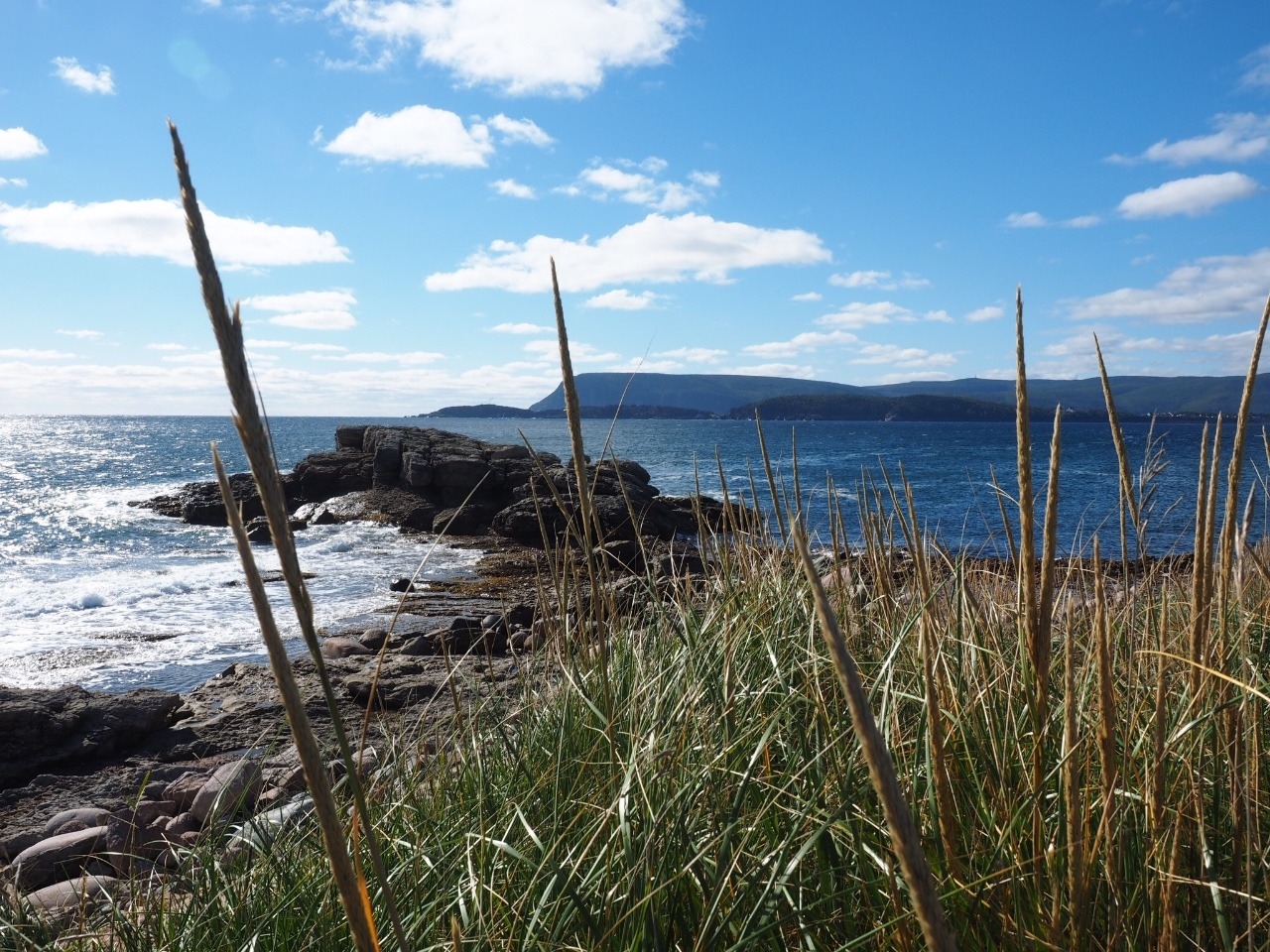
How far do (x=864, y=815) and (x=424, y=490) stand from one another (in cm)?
2757

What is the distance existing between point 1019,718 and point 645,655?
6.63 feet

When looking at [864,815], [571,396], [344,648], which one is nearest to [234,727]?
[344,648]

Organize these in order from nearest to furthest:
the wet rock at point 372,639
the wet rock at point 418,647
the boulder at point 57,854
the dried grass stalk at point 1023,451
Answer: the dried grass stalk at point 1023,451 < the boulder at point 57,854 < the wet rock at point 418,647 < the wet rock at point 372,639

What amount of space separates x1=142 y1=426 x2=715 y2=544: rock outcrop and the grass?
18.2m

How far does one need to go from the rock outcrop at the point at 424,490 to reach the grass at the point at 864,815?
18.2 m

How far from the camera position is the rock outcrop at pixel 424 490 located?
23422mm

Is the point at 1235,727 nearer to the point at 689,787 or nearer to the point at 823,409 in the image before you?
the point at 689,787

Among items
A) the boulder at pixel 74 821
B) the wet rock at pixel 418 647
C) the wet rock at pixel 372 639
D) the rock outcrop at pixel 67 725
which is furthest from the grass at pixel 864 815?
the wet rock at pixel 372 639

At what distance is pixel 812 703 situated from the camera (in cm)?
232

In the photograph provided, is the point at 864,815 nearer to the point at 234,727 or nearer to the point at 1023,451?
the point at 1023,451

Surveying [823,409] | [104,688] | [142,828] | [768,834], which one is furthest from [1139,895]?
[823,409]

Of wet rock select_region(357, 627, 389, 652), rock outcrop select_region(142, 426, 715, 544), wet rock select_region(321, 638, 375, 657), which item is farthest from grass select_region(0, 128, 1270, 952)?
rock outcrop select_region(142, 426, 715, 544)

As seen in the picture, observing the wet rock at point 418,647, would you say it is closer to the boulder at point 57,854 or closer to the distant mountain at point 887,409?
the boulder at point 57,854

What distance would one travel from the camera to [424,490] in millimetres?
28406
